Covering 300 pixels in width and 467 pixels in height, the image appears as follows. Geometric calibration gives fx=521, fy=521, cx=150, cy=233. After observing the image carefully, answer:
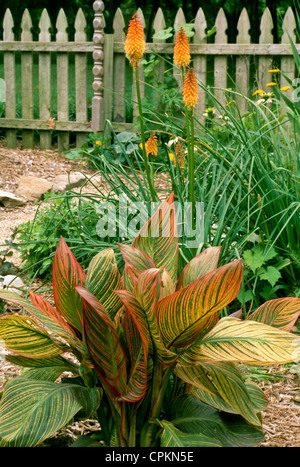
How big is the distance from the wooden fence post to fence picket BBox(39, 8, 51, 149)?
810 millimetres

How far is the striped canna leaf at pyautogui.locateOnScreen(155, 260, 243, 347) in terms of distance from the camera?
1.23 meters

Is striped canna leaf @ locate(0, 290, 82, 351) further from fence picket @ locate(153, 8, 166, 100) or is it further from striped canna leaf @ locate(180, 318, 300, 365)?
fence picket @ locate(153, 8, 166, 100)

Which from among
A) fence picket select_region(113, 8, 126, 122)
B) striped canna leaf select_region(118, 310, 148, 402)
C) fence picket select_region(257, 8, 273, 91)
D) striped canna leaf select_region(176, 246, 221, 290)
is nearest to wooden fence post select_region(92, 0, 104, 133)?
fence picket select_region(113, 8, 126, 122)

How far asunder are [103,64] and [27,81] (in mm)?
1278

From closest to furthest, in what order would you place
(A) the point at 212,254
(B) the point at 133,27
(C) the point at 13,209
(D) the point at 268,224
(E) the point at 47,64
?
1. (A) the point at 212,254
2. (B) the point at 133,27
3. (D) the point at 268,224
4. (C) the point at 13,209
5. (E) the point at 47,64

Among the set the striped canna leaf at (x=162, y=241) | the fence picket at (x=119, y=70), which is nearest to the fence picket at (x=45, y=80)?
the fence picket at (x=119, y=70)

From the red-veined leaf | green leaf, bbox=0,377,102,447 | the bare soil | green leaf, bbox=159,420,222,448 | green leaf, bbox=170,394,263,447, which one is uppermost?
the red-veined leaf

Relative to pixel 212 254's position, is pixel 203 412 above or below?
below

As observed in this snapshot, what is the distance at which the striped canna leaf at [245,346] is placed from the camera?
1242mm

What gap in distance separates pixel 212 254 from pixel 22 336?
0.59 m

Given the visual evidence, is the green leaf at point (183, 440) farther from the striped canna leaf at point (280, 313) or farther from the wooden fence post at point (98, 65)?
the wooden fence post at point (98, 65)

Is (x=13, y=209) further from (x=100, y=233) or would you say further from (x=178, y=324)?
(x=178, y=324)

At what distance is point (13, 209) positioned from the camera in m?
4.50
